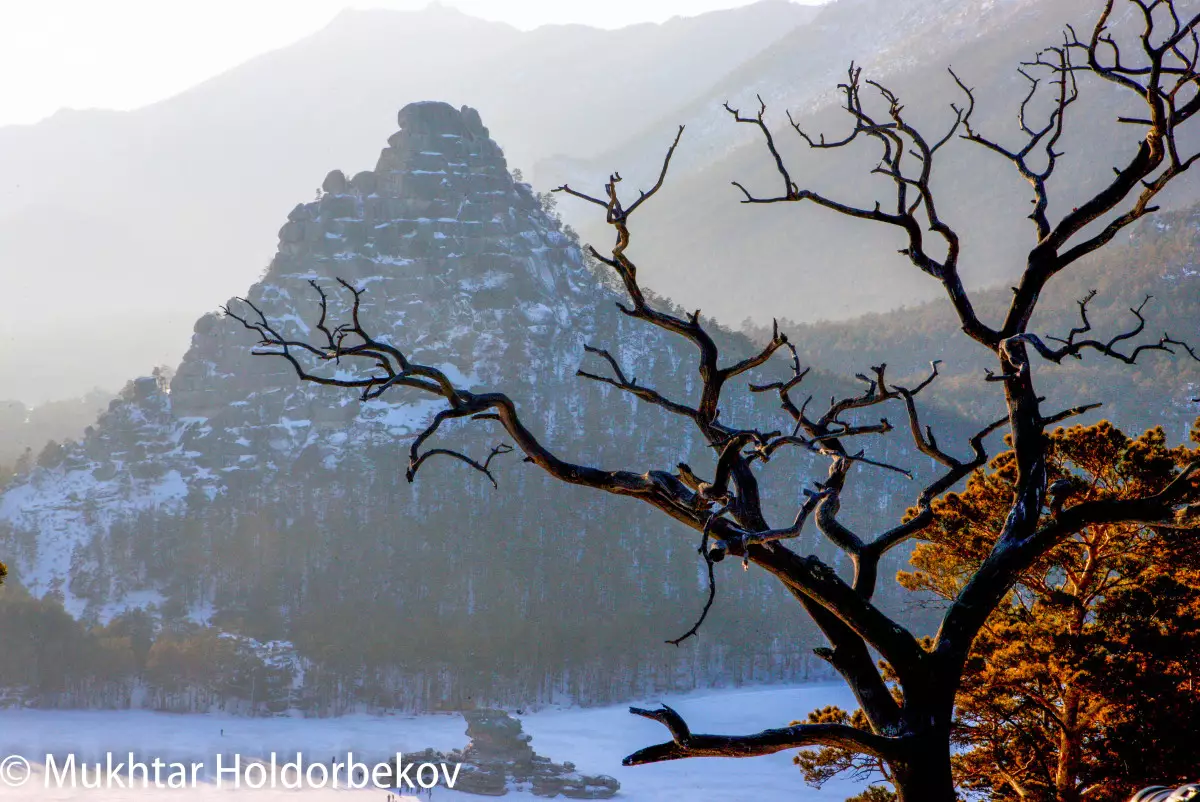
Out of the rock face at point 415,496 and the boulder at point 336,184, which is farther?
the boulder at point 336,184

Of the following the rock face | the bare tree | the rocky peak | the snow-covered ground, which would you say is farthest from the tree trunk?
the rocky peak

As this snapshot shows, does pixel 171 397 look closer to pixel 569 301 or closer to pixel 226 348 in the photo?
pixel 226 348

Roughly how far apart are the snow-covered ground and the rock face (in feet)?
22.8

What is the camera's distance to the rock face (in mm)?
96188

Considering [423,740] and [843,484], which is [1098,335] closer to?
[423,740]

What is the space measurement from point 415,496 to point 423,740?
131ft

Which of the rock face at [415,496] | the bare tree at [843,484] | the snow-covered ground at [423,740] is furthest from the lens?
the rock face at [415,496]

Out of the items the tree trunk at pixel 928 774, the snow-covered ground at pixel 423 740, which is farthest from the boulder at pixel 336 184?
the tree trunk at pixel 928 774

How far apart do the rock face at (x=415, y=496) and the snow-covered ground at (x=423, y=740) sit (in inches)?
274

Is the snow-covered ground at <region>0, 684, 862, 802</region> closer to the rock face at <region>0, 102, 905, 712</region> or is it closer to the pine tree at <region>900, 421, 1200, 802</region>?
the rock face at <region>0, 102, 905, 712</region>

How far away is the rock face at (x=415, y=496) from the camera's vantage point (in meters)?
96.2

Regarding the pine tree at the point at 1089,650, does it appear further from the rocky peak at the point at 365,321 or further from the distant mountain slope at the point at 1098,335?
the distant mountain slope at the point at 1098,335

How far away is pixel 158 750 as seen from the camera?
71812 millimetres

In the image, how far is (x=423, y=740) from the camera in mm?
74438
